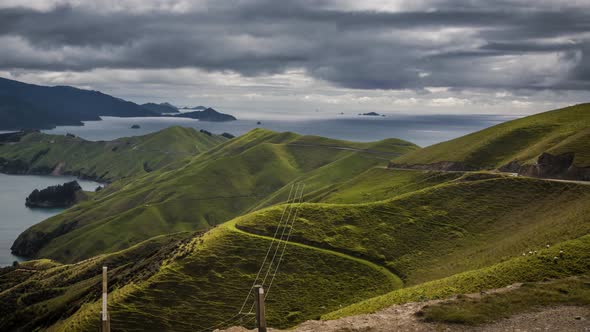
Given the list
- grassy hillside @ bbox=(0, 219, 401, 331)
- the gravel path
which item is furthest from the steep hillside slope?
the gravel path

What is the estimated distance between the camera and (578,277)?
39.5m

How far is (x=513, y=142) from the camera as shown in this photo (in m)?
147

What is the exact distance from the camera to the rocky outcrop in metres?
96.2

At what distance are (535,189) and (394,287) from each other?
40124 mm

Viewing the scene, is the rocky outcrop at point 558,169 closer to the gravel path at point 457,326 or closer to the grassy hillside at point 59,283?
the gravel path at point 457,326

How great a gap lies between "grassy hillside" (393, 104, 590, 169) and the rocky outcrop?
8.12 metres

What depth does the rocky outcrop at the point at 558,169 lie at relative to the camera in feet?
316

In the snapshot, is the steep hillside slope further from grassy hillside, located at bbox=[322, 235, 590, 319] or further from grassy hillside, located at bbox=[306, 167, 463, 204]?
grassy hillside, located at bbox=[322, 235, 590, 319]

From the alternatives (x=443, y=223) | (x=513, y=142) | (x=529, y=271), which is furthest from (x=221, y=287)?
(x=513, y=142)

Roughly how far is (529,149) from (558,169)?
2650 centimetres

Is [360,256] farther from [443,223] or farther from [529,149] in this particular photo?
[529,149]

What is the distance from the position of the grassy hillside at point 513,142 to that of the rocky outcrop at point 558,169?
320 inches

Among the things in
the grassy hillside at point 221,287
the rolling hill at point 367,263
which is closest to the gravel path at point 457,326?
the rolling hill at point 367,263

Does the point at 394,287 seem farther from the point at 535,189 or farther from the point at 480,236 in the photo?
the point at 535,189
